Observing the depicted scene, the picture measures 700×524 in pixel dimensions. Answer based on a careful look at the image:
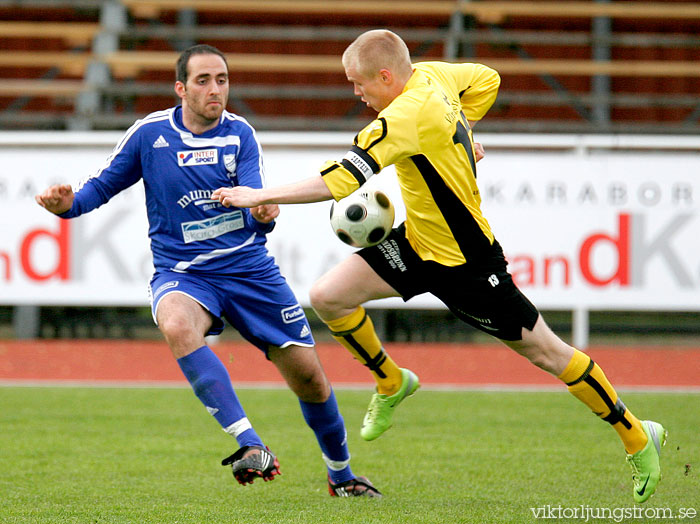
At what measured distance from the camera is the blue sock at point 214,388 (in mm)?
4504

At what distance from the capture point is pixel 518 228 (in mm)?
10836

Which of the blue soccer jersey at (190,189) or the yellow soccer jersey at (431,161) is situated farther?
the blue soccer jersey at (190,189)

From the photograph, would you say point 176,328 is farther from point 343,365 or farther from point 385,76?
point 343,365

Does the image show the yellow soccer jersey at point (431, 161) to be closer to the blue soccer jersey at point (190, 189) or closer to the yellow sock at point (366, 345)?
the yellow sock at point (366, 345)

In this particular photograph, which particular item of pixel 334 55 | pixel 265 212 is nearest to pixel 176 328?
pixel 265 212

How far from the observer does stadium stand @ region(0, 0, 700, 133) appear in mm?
14977

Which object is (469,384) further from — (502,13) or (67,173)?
(502,13)

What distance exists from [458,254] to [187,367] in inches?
54.6

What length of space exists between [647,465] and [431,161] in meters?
1.75

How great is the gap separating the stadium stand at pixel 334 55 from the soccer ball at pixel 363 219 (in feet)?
27.7

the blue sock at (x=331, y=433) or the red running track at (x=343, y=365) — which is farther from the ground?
the blue sock at (x=331, y=433)

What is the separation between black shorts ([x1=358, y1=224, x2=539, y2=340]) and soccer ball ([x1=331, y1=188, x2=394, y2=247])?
92 millimetres

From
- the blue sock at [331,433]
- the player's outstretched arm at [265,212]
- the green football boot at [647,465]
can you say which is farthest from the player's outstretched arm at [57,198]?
the green football boot at [647,465]

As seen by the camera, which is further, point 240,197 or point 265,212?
point 265,212
